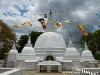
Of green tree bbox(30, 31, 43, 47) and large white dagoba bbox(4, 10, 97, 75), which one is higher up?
green tree bbox(30, 31, 43, 47)

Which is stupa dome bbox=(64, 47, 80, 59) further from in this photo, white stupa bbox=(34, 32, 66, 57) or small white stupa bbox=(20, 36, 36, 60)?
small white stupa bbox=(20, 36, 36, 60)

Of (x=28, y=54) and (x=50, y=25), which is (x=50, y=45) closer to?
(x=28, y=54)

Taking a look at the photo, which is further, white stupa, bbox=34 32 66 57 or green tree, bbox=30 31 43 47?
green tree, bbox=30 31 43 47

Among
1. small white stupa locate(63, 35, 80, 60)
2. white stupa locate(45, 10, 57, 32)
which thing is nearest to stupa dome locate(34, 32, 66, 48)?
A: white stupa locate(45, 10, 57, 32)

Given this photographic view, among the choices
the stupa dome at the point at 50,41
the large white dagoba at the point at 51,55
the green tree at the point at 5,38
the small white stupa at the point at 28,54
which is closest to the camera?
the large white dagoba at the point at 51,55

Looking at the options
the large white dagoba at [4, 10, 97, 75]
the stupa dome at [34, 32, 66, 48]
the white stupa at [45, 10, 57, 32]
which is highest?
the white stupa at [45, 10, 57, 32]

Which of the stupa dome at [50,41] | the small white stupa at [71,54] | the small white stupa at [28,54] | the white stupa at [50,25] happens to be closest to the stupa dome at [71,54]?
the small white stupa at [71,54]

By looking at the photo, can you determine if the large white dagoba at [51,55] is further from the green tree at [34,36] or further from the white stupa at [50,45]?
the green tree at [34,36]

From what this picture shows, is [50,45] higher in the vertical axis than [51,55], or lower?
higher

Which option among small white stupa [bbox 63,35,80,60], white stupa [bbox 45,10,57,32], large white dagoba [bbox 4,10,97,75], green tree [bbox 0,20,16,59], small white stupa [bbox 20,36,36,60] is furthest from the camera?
green tree [bbox 0,20,16,59]

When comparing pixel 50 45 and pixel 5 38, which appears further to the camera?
pixel 5 38

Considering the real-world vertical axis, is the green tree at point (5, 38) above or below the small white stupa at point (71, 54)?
above

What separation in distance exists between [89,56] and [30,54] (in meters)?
11.6

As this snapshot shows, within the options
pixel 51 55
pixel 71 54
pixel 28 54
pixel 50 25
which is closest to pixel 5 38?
pixel 50 25
